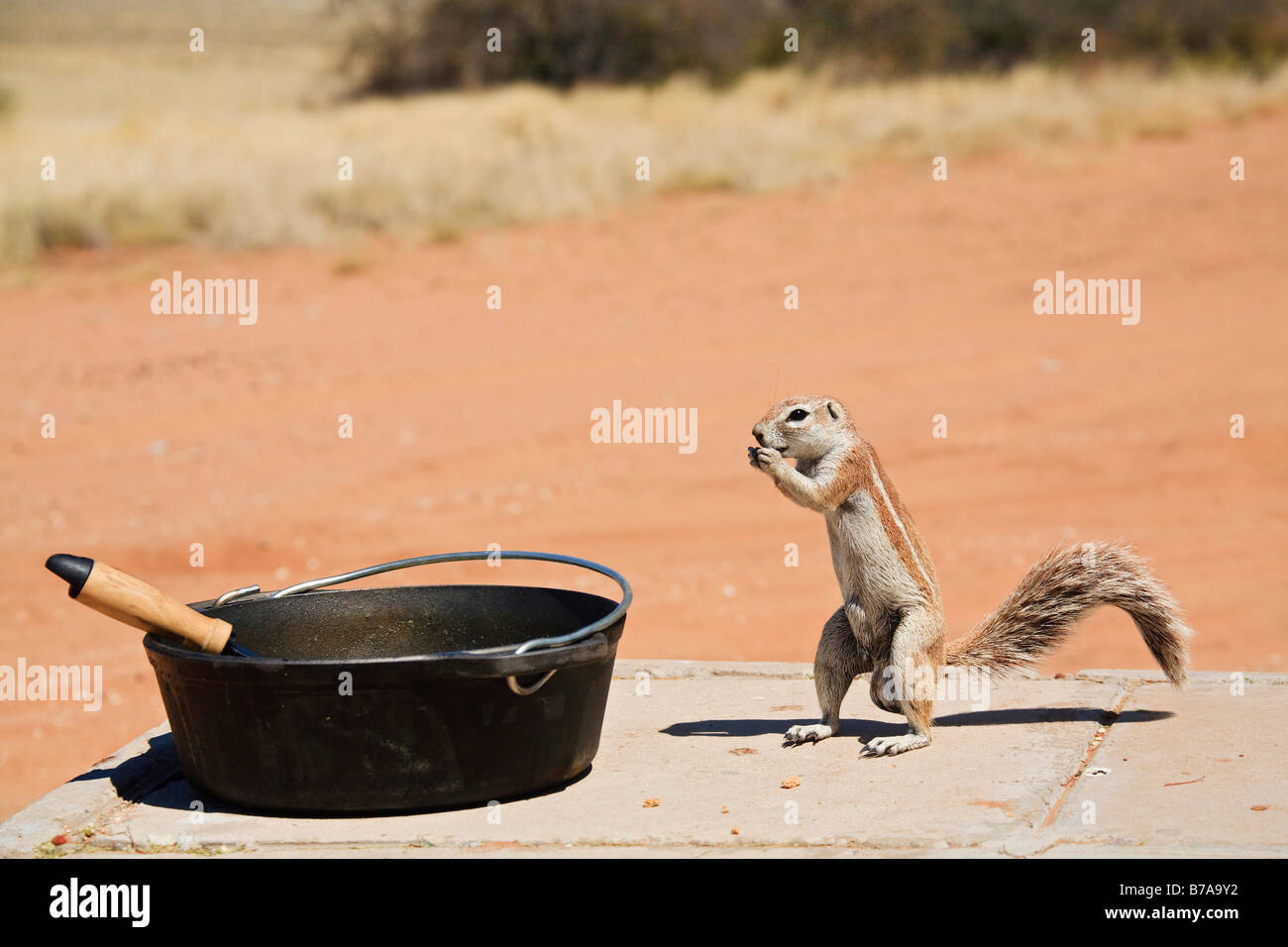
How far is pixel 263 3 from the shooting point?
402 ft

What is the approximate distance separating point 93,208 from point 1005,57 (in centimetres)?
2014

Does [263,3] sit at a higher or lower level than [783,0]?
higher

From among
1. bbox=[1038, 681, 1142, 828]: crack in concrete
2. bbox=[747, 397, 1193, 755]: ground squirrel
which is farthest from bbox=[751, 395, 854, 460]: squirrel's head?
bbox=[1038, 681, 1142, 828]: crack in concrete

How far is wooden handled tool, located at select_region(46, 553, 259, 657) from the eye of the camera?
13.3ft

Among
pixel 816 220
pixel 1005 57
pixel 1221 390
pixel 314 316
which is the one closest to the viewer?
pixel 1221 390

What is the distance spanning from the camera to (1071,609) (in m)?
4.88

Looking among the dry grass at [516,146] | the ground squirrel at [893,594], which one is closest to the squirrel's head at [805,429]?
the ground squirrel at [893,594]

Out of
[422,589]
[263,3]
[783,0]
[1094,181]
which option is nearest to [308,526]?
[422,589]

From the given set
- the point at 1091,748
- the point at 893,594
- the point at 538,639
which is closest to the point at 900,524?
the point at 893,594

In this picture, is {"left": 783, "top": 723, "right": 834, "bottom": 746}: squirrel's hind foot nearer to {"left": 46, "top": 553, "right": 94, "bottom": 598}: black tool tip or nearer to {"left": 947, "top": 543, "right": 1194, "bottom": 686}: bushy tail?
{"left": 947, "top": 543, "right": 1194, "bottom": 686}: bushy tail

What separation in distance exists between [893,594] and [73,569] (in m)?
2.52

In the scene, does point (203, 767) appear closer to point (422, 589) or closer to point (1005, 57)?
point (422, 589)

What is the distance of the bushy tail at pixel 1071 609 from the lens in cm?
480

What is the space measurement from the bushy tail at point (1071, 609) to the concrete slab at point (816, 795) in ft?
0.86
